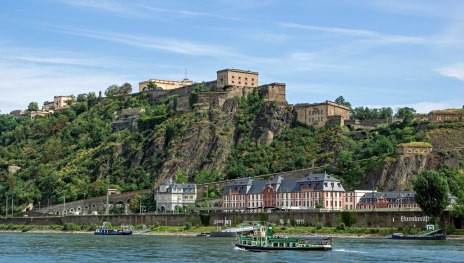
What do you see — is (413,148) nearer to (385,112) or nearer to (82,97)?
(385,112)

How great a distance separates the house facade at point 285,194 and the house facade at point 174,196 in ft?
21.5

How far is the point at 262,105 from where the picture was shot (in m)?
140

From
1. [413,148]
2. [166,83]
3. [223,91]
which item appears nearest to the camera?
[413,148]

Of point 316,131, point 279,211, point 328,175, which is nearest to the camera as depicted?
point 279,211

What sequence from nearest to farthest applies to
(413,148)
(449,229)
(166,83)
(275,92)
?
(449,229) < (413,148) < (275,92) < (166,83)

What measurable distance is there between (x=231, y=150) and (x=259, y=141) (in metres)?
4.91

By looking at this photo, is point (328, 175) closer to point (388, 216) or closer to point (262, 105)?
point (388, 216)

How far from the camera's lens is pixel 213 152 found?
132875 millimetres

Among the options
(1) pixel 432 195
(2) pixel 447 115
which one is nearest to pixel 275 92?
(2) pixel 447 115

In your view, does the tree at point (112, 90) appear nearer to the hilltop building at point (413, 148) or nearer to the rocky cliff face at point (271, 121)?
the rocky cliff face at point (271, 121)

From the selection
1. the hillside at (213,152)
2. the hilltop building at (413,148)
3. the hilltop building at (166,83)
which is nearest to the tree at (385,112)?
the hillside at (213,152)

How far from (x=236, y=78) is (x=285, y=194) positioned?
4271cm

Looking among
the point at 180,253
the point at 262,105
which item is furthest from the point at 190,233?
the point at 262,105

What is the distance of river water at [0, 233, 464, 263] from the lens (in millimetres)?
60750
